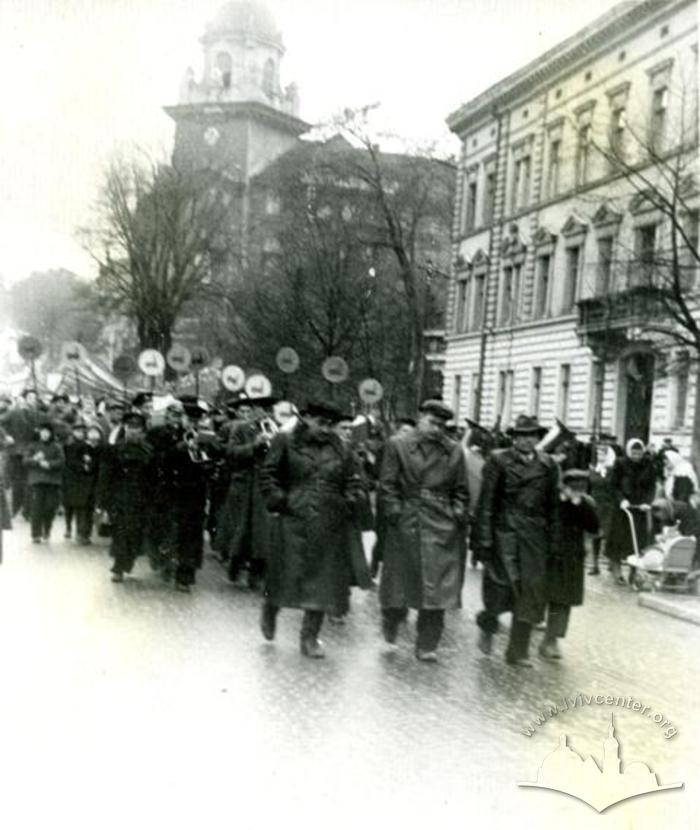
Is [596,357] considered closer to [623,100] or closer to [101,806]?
[623,100]

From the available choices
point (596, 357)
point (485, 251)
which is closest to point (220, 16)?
point (596, 357)

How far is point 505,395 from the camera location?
4244 cm

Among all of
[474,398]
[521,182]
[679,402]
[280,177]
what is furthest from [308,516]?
[280,177]

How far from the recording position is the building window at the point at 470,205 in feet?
157

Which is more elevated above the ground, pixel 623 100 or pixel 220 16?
pixel 623 100

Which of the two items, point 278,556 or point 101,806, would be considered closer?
point 101,806

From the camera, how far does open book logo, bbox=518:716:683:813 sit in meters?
6.85

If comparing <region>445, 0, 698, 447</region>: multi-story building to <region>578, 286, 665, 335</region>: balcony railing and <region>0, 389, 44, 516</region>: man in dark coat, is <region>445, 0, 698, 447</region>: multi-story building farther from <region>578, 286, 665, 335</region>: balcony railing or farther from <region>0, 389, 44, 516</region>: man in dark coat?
<region>0, 389, 44, 516</region>: man in dark coat

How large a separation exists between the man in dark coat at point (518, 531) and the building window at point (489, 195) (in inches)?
1391

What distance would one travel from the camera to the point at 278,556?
9.87m

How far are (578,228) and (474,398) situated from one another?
10707 mm

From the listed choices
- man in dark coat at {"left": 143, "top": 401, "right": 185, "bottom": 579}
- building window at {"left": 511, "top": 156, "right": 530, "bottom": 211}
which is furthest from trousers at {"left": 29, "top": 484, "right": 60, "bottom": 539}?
building window at {"left": 511, "top": 156, "right": 530, "bottom": 211}

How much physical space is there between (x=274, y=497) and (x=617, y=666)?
2990 mm

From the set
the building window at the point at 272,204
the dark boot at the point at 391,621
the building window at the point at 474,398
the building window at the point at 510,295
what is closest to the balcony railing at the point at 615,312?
the building window at the point at 474,398
